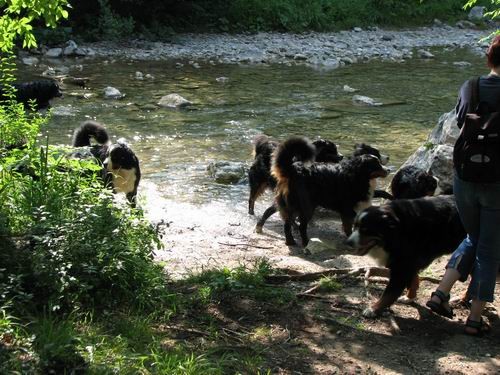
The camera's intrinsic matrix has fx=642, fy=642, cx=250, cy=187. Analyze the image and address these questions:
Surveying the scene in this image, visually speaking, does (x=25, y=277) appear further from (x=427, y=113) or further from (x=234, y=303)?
(x=427, y=113)

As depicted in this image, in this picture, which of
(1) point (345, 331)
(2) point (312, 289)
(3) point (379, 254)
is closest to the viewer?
(1) point (345, 331)

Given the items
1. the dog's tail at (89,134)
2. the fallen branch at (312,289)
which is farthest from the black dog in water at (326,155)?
the fallen branch at (312,289)

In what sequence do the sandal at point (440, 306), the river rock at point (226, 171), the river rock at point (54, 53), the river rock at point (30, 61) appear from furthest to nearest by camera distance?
the river rock at point (54, 53) < the river rock at point (30, 61) < the river rock at point (226, 171) < the sandal at point (440, 306)

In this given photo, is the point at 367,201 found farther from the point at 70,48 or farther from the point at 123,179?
the point at 70,48

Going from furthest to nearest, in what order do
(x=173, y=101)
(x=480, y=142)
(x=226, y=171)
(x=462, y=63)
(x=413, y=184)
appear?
(x=462, y=63) < (x=173, y=101) < (x=226, y=171) < (x=413, y=184) < (x=480, y=142)

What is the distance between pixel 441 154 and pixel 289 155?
2201mm

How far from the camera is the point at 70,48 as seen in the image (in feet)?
62.1

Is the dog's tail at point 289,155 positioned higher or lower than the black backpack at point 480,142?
lower

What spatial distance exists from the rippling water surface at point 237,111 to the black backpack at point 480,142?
4.54 meters

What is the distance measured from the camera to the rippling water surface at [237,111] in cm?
1010

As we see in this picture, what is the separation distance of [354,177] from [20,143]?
345 centimetres

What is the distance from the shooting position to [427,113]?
13.4 meters

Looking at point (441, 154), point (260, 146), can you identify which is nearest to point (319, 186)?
point (260, 146)

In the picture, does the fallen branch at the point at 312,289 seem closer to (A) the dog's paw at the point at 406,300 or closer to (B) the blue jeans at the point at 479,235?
(A) the dog's paw at the point at 406,300
